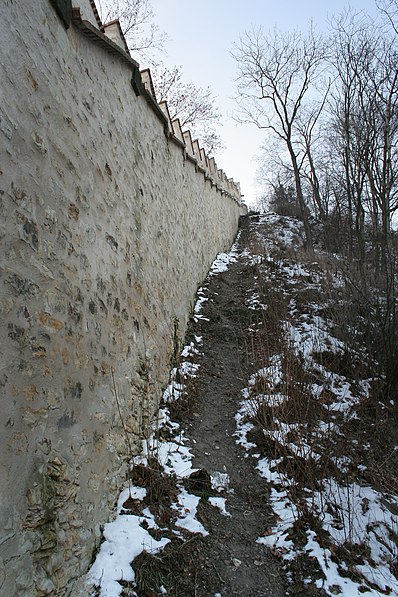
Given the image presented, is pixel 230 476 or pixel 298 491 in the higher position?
pixel 298 491

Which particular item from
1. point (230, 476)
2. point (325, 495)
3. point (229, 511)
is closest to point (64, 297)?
point (229, 511)

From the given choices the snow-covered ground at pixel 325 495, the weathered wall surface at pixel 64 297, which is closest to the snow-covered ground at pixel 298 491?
the snow-covered ground at pixel 325 495

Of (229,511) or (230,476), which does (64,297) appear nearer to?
(229,511)

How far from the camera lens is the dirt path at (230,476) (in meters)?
2.44

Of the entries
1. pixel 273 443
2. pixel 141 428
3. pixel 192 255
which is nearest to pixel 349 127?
pixel 192 255

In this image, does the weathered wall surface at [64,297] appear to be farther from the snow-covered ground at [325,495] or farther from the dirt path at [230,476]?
the snow-covered ground at [325,495]

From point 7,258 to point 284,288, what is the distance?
774 cm

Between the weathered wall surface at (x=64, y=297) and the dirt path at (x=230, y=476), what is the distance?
28.3 inches

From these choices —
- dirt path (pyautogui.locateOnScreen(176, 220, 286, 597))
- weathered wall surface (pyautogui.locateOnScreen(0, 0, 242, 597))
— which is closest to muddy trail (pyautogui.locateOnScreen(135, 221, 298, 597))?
dirt path (pyautogui.locateOnScreen(176, 220, 286, 597))

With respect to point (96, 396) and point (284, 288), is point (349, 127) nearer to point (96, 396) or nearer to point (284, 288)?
point (284, 288)

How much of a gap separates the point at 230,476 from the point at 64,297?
233 cm

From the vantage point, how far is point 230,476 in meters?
3.48

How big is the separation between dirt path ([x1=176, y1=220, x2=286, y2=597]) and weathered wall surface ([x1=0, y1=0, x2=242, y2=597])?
0.72 meters

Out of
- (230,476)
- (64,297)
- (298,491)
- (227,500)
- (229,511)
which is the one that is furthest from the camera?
(230,476)
